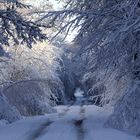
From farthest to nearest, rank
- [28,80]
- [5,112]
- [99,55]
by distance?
[28,80]
[5,112]
[99,55]

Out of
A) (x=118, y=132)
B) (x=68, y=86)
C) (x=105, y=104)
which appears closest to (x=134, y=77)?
(x=118, y=132)

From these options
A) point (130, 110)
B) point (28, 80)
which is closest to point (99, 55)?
point (130, 110)

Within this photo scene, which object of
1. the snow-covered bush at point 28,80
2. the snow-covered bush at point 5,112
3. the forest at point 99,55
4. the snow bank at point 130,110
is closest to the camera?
the forest at point 99,55

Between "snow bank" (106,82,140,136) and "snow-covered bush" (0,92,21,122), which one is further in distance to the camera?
"snow-covered bush" (0,92,21,122)

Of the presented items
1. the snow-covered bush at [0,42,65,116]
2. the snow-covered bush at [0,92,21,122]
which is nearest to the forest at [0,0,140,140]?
the snow-covered bush at [0,92,21,122]

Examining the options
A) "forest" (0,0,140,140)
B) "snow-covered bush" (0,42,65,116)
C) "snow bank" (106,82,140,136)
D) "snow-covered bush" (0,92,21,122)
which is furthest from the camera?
"snow-covered bush" (0,42,65,116)

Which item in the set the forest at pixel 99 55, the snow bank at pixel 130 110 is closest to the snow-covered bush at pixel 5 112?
the forest at pixel 99 55

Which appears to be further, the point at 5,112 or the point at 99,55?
the point at 5,112

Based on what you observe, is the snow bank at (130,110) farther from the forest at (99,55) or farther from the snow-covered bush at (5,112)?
the snow-covered bush at (5,112)

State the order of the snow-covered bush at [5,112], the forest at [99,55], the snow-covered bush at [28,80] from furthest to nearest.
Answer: the snow-covered bush at [28,80], the snow-covered bush at [5,112], the forest at [99,55]

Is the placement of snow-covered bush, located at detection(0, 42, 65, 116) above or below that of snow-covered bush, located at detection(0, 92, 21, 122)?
above

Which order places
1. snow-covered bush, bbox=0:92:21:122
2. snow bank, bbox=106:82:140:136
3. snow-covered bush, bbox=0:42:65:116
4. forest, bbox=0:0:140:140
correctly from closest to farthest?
forest, bbox=0:0:140:140, snow bank, bbox=106:82:140:136, snow-covered bush, bbox=0:92:21:122, snow-covered bush, bbox=0:42:65:116

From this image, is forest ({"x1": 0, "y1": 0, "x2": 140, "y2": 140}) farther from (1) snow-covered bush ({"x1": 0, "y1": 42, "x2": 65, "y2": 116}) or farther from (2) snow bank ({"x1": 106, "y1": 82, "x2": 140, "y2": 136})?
(1) snow-covered bush ({"x1": 0, "y1": 42, "x2": 65, "y2": 116})

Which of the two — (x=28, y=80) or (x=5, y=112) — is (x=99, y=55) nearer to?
(x=5, y=112)
